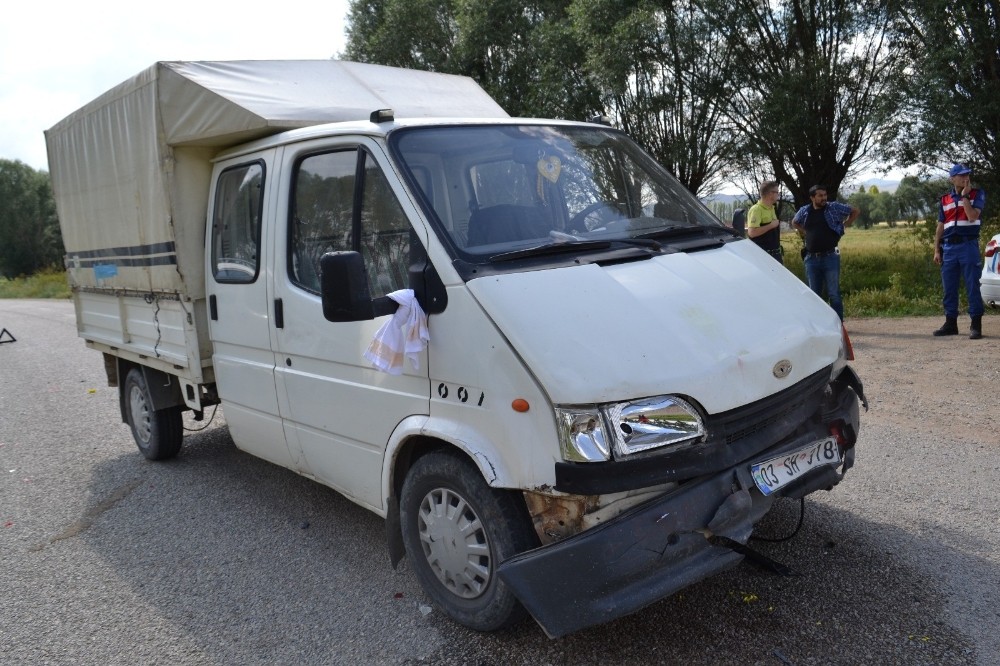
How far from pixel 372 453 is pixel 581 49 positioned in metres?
15.9

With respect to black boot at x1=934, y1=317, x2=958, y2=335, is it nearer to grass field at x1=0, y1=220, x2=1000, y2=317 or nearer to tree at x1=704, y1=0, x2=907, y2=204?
grass field at x1=0, y1=220, x2=1000, y2=317

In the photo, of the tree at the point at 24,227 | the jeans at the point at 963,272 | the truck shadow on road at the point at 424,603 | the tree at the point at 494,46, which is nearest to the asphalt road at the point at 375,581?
the truck shadow on road at the point at 424,603

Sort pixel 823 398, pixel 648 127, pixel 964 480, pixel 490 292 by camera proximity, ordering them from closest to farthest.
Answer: pixel 490 292, pixel 823 398, pixel 964 480, pixel 648 127

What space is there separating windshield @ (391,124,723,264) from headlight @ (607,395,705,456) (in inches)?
32.5

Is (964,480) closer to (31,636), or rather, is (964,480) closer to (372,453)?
(372,453)

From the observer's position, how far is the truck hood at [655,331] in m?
2.98

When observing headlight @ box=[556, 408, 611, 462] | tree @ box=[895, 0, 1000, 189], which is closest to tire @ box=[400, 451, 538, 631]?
headlight @ box=[556, 408, 611, 462]

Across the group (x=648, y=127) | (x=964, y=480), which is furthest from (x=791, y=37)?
(x=964, y=480)

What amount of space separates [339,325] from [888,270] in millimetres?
14092

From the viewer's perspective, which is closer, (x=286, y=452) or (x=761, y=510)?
(x=761, y=510)

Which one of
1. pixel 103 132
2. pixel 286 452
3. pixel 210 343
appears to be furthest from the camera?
pixel 103 132

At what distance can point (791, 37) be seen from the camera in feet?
56.2

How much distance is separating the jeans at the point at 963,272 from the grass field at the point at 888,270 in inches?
85.4

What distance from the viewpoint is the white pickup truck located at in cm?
300
